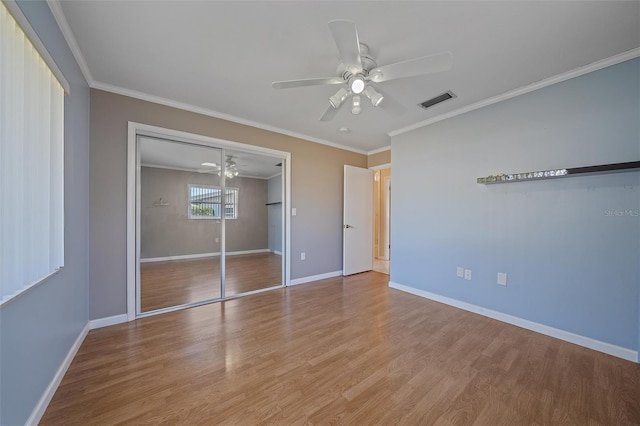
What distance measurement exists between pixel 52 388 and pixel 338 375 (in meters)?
1.86

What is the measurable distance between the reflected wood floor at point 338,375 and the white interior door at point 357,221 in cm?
186

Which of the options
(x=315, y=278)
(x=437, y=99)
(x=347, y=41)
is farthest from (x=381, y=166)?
(x=347, y=41)

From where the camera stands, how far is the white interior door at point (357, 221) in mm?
4375

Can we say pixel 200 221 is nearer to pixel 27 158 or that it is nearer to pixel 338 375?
pixel 27 158

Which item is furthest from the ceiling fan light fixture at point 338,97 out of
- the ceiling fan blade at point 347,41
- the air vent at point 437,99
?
the air vent at point 437,99

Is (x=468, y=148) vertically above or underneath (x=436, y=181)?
above

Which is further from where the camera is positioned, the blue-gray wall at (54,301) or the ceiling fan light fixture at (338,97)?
the ceiling fan light fixture at (338,97)

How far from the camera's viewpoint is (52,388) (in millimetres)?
1477

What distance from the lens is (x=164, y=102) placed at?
8.86 ft

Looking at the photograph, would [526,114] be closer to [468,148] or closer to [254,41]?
[468,148]

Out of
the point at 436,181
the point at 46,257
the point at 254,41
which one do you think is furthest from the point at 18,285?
the point at 436,181

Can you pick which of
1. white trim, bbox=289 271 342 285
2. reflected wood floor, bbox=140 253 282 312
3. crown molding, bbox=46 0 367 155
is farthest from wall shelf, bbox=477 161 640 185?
reflected wood floor, bbox=140 253 282 312

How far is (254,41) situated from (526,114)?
2.76 m

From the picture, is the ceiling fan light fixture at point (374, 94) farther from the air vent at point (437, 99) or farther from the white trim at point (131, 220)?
the white trim at point (131, 220)
